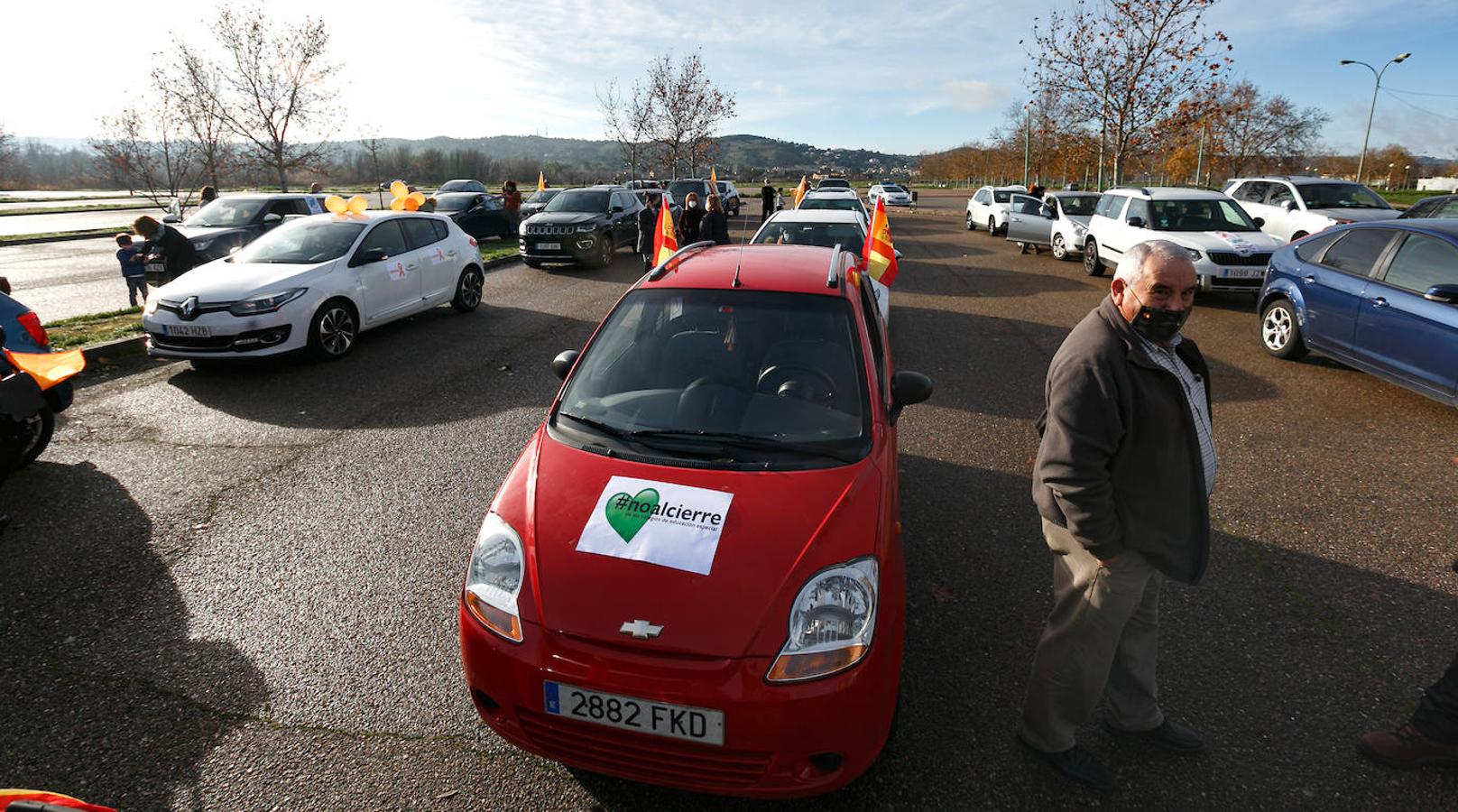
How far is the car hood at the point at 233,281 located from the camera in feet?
24.6

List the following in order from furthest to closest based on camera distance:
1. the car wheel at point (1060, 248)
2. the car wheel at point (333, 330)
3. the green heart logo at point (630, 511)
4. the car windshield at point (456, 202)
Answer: the car windshield at point (456, 202) < the car wheel at point (1060, 248) < the car wheel at point (333, 330) < the green heart logo at point (630, 511)

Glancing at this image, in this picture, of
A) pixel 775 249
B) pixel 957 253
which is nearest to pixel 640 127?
pixel 957 253

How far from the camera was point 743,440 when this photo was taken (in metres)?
3.02

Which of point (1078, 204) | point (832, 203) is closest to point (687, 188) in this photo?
point (832, 203)

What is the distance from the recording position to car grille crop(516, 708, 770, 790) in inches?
89.4

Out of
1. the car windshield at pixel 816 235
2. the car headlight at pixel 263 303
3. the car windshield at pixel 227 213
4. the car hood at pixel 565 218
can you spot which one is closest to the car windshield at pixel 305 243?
the car headlight at pixel 263 303

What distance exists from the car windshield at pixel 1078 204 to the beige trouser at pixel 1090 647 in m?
Answer: 17.3

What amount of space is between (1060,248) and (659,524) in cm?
1743

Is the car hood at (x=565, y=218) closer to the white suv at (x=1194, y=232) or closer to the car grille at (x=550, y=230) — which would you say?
the car grille at (x=550, y=230)

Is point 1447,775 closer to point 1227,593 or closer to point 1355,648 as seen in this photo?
point 1355,648

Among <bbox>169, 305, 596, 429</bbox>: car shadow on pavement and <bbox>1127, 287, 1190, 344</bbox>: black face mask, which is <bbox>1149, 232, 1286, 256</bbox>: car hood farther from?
<bbox>1127, 287, 1190, 344</bbox>: black face mask

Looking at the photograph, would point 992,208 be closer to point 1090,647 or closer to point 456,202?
point 456,202

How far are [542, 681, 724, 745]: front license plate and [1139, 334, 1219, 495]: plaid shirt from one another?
1774 millimetres

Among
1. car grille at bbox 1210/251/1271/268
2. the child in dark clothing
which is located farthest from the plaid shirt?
the child in dark clothing
